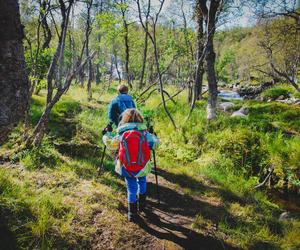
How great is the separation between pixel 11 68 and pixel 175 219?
3473mm

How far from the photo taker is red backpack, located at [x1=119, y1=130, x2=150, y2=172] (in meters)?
3.86

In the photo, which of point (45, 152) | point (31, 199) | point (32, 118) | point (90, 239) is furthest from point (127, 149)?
point (32, 118)

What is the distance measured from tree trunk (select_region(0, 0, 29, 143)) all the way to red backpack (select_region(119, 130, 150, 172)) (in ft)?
5.01

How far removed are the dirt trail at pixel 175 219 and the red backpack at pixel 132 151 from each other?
999 mm

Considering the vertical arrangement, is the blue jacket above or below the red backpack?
above

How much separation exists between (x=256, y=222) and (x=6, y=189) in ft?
14.2

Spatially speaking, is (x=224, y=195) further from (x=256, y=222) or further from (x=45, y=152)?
(x=45, y=152)

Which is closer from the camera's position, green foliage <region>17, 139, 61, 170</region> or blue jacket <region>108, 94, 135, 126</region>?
green foliage <region>17, 139, 61, 170</region>

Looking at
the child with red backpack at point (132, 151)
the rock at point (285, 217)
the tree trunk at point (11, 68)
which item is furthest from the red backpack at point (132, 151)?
the rock at point (285, 217)

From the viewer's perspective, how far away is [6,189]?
3.85m

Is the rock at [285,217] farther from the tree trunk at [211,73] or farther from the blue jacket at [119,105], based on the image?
the tree trunk at [211,73]

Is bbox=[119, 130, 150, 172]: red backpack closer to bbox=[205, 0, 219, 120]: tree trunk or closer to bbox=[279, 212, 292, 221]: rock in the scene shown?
bbox=[279, 212, 292, 221]: rock

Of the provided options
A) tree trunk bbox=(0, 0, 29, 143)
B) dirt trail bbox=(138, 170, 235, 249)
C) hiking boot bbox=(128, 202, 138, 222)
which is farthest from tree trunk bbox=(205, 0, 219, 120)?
tree trunk bbox=(0, 0, 29, 143)

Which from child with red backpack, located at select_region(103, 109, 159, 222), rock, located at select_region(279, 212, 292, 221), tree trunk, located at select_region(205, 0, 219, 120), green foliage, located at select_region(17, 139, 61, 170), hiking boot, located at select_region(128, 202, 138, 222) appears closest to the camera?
child with red backpack, located at select_region(103, 109, 159, 222)
